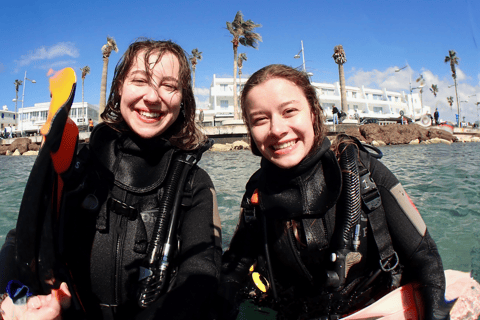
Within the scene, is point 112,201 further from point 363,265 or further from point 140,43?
point 363,265

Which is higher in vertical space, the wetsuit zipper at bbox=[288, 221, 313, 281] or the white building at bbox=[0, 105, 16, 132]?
the white building at bbox=[0, 105, 16, 132]

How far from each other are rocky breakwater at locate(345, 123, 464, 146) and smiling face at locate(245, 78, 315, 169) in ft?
61.4

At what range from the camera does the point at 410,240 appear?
1.65 m

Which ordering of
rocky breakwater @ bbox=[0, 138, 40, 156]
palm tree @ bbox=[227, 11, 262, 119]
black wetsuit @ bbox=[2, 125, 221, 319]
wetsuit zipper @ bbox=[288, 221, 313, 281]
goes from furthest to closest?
palm tree @ bbox=[227, 11, 262, 119]
rocky breakwater @ bbox=[0, 138, 40, 156]
wetsuit zipper @ bbox=[288, 221, 313, 281]
black wetsuit @ bbox=[2, 125, 221, 319]

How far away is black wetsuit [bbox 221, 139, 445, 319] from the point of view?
166 centimetres

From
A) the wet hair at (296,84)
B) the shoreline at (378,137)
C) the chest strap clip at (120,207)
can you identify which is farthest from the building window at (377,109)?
the chest strap clip at (120,207)

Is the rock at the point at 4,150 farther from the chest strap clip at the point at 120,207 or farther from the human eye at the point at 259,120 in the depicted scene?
the human eye at the point at 259,120

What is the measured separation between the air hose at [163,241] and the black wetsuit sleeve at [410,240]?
113 centimetres

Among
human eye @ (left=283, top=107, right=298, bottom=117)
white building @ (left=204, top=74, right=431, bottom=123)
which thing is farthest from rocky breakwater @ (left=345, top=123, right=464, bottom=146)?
white building @ (left=204, top=74, right=431, bottom=123)

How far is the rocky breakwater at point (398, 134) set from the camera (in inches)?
773

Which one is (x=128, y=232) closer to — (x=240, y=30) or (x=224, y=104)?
(x=240, y=30)

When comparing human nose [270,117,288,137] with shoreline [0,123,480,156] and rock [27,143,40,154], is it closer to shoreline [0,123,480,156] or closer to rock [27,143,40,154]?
shoreline [0,123,480,156]

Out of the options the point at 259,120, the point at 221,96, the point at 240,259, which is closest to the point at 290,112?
the point at 259,120

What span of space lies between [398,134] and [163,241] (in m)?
21.5
